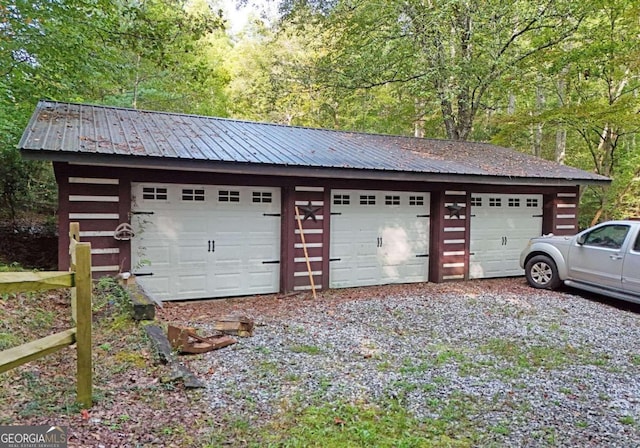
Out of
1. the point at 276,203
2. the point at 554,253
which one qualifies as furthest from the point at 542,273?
the point at 276,203

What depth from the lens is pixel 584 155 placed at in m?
17.1

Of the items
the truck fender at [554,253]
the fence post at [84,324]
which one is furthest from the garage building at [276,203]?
the fence post at [84,324]

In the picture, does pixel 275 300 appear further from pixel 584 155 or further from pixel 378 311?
pixel 584 155

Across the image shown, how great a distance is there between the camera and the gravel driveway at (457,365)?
308 centimetres

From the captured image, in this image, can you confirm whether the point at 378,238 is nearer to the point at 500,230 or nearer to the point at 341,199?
the point at 341,199

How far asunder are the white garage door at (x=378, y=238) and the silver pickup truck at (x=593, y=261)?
7.00 ft

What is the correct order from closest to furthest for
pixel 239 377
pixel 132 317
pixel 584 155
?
pixel 239 377
pixel 132 317
pixel 584 155

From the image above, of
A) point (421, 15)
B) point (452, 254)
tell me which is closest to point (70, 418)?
point (452, 254)

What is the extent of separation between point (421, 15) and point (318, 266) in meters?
8.58

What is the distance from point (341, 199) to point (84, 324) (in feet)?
19.1

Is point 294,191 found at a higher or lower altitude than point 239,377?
higher

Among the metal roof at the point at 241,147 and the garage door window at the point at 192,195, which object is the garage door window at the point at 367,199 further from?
the garage door window at the point at 192,195

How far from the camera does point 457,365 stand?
4.13m

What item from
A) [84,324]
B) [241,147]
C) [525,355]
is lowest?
[525,355]
